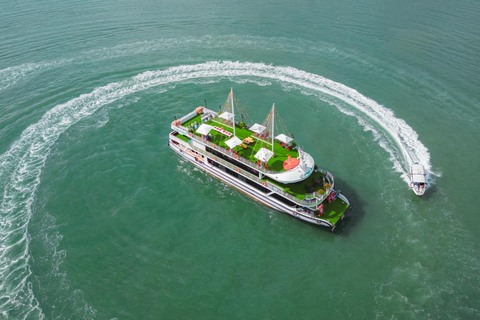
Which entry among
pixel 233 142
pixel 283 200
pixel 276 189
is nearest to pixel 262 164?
pixel 276 189

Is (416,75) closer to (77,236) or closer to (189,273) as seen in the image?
(189,273)

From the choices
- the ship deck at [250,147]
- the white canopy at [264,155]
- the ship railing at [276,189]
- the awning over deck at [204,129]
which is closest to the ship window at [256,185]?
the ship railing at [276,189]

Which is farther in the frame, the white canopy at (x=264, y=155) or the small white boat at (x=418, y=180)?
the small white boat at (x=418, y=180)

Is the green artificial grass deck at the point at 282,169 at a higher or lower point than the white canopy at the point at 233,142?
lower

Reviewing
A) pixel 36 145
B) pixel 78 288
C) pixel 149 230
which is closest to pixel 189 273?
pixel 149 230

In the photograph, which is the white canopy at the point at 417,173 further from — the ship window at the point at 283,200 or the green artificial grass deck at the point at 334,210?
the ship window at the point at 283,200

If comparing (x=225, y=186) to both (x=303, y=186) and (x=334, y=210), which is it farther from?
(x=334, y=210)
